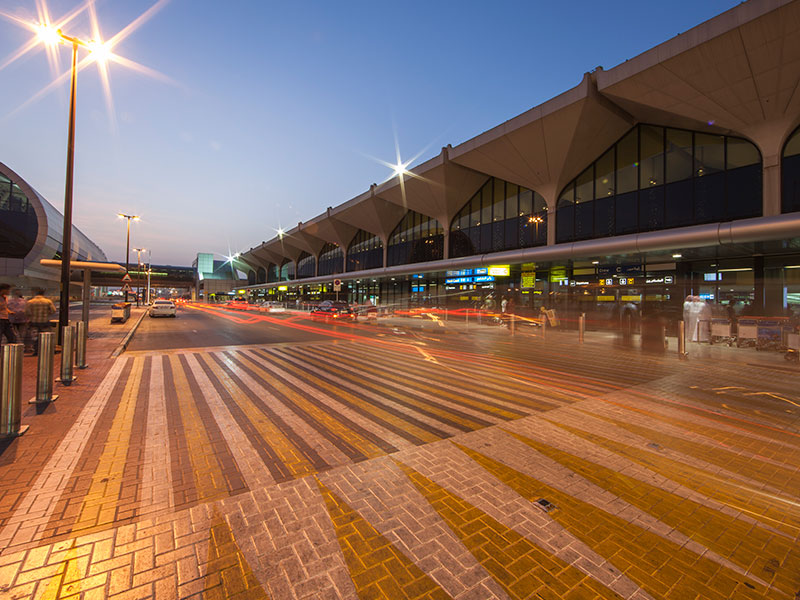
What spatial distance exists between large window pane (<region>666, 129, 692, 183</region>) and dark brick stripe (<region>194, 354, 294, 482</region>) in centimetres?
2197

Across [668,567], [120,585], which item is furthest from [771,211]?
[120,585]

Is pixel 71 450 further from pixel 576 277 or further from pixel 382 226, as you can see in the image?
pixel 382 226

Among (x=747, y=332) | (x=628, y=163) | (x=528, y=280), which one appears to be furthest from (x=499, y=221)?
(x=747, y=332)

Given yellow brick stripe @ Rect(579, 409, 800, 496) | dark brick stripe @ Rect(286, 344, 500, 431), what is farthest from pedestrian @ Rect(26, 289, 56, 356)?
yellow brick stripe @ Rect(579, 409, 800, 496)

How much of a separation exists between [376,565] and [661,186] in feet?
72.9

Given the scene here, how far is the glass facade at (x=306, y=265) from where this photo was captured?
6009 cm

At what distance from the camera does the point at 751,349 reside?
13.5 metres

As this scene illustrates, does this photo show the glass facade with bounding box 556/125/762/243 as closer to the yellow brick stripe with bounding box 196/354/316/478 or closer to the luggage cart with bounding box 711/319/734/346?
the luggage cart with bounding box 711/319/734/346

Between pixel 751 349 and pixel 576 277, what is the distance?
923 cm

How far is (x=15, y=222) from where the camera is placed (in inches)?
1420

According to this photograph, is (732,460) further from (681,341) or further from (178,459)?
(681,341)

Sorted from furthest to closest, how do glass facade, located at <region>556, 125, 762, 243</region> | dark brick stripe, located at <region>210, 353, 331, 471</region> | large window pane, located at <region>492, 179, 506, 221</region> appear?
1. large window pane, located at <region>492, 179, 506, 221</region>
2. glass facade, located at <region>556, 125, 762, 243</region>
3. dark brick stripe, located at <region>210, 353, 331, 471</region>

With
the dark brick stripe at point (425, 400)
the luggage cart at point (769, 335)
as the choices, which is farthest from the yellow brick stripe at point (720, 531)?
the luggage cart at point (769, 335)

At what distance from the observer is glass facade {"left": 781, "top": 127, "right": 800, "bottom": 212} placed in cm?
1432
